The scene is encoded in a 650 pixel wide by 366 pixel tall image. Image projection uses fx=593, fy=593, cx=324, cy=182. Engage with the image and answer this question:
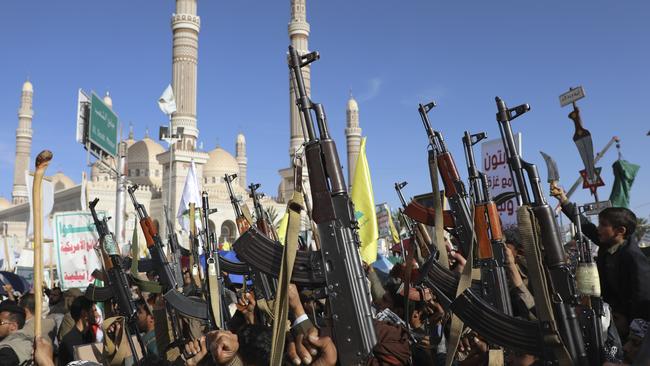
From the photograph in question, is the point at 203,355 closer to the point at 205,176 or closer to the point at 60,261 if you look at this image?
the point at 60,261

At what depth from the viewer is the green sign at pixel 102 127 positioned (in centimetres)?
1374

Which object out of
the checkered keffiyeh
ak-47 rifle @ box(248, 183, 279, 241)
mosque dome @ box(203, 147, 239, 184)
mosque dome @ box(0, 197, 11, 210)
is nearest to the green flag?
ak-47 rifle @ box(248, 183, 279, 241)

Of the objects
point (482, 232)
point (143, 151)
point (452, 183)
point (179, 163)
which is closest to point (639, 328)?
point (482, 232)

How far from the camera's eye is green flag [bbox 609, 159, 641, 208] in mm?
7633

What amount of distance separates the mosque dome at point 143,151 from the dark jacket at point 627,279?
180ft

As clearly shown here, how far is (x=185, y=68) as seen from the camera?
3472 centimetres

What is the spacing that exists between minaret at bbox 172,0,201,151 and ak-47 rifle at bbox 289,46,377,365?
105 feet

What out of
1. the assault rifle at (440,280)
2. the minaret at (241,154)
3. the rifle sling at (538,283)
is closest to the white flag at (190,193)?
the assault rifle at (440,280)

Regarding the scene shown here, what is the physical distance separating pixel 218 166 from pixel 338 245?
55044mm

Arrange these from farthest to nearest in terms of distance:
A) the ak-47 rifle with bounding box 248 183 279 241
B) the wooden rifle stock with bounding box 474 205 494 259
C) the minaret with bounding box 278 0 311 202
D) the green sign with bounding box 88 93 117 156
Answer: the minaret with bounding box 278 0 311 202
the green sign with bounding box 88 93 117 156
the ak-47 rifle with bounding box 248 183 279 241
the wooden rifle stock with bounding box 474 205 494 259

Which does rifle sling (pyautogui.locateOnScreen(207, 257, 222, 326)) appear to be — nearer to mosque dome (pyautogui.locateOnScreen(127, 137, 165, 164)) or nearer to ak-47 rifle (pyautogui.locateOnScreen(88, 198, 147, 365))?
ak-47 rifle (pyautogui.locateOnScreen(88, 198, 147, 365))

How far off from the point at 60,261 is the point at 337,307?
829 centimetres

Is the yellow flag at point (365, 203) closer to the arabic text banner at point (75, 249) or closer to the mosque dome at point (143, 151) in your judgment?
the arabic text banner at point (75, 249)

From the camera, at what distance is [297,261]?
3127 mm
